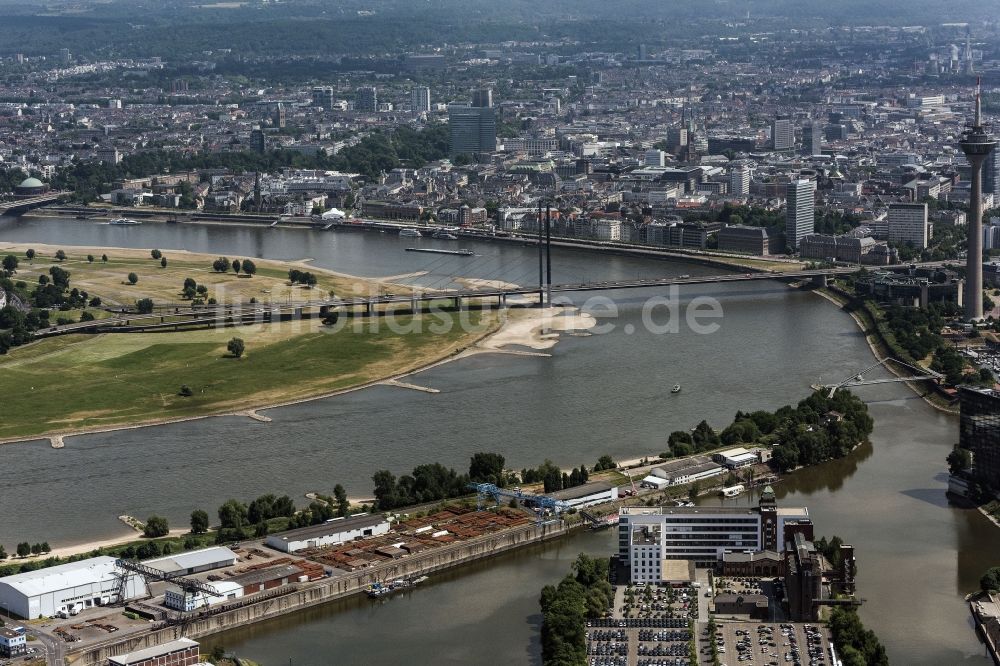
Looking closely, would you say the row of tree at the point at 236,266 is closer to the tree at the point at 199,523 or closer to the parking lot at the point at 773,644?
the tree at the point at 199,523

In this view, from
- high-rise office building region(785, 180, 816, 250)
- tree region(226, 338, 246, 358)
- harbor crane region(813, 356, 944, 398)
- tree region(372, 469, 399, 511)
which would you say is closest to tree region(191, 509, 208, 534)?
tree region(372, 469, 399, 511)

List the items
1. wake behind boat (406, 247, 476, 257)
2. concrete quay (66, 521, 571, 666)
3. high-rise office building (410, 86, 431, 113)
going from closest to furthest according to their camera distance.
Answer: concrete quay (66, 521, 571, 666) < wake behind boat (406, 247, 476, 257) < high-rise office building (410, 86, 431, 113)

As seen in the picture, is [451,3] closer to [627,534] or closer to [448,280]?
[448,280]

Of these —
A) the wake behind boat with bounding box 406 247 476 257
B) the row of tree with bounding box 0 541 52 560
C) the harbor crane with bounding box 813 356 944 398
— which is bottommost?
the row of tree with bounding box 0 541 52 560

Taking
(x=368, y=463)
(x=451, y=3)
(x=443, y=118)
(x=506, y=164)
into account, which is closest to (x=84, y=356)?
(x=368, y=463)

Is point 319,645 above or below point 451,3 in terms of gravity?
below

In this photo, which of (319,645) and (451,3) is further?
(451,3)

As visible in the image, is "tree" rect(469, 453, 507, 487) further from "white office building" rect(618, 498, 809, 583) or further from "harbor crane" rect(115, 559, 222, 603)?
"harbor crane" rect(115, 559, 222, 603)
